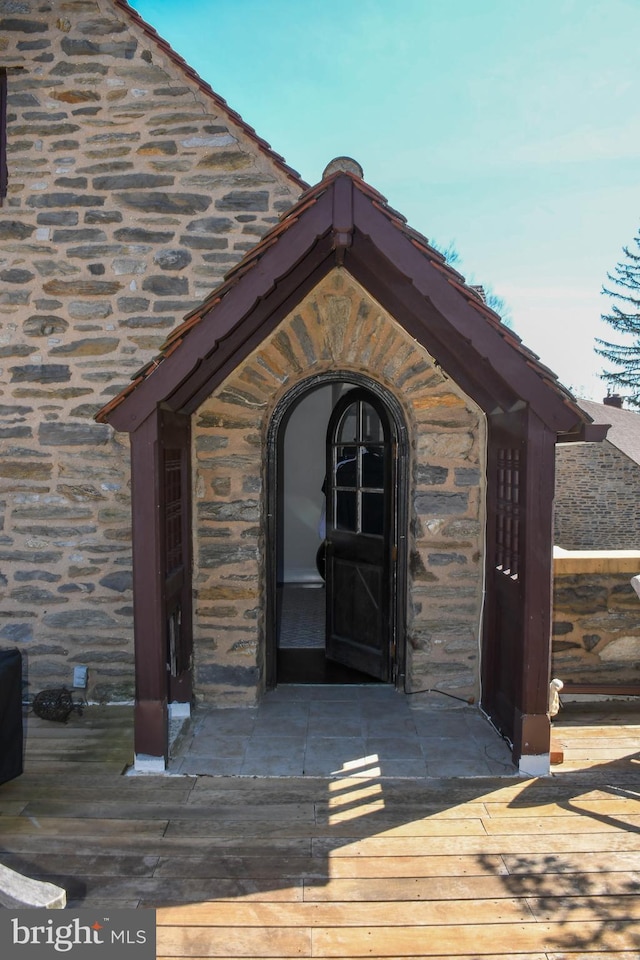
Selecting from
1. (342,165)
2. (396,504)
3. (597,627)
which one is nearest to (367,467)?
(396,504)

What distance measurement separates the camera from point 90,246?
4992 millimetres

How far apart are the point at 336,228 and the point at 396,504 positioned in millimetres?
2311

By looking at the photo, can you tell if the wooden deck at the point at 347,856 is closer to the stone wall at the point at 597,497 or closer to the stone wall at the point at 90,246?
the stone wall at the point at 90,246

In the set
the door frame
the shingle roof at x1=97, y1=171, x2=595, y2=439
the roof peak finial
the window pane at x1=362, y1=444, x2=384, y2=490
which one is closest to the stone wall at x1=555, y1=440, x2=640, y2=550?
the window pane at x1=362, y1=444, x2=384, y2=490

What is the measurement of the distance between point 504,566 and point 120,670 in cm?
304

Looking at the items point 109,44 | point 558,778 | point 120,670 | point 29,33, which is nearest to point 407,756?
point 558,778

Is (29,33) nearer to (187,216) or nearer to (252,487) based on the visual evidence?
(187,216)

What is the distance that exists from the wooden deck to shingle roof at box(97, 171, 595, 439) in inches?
87.0

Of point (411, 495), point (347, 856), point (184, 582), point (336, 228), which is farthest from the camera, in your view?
point (411, 495)

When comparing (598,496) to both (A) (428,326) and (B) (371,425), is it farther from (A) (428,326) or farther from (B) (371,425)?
(A) (428,326)

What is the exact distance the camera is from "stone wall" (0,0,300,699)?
16.1ft

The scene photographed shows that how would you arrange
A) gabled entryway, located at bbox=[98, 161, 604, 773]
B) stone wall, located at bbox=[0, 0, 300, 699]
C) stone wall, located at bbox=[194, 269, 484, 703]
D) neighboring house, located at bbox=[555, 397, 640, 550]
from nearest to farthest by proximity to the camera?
gabled entryway, located at bbox=[98, 161, 604, 773], stone wall, located at bbox=[194, 269, 484, 703], stone wall, located at bbox=[0, 0, 300, 699], neighboring house, located at bbox=[555, 397, 640, 550]

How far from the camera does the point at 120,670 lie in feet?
16.8

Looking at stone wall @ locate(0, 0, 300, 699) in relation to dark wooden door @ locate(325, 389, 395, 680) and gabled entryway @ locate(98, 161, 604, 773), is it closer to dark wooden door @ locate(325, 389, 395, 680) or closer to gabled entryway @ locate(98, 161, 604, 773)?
gabled entryway @ locate(98, 161, 604, 773)
